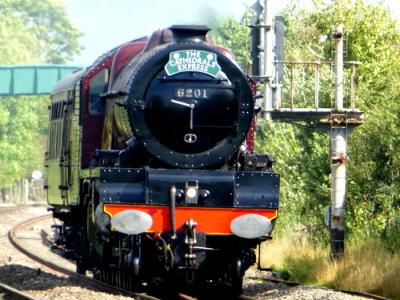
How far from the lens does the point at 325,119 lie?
51.8 feet

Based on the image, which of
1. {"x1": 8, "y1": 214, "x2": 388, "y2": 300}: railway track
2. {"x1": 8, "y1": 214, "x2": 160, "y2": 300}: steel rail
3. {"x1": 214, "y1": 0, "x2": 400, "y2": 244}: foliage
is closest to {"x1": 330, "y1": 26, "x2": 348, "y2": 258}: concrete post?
{"x1": 214, "y1": 0, "x2": 400, "y2": 244}: foliage

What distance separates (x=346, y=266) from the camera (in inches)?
568

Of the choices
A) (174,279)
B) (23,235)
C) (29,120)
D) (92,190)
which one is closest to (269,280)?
(174,279)

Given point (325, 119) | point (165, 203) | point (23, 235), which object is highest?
point (325, 119)

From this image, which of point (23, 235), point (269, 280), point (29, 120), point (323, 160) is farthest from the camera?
point (29, 120)

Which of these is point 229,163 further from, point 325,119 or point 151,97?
point 325,119

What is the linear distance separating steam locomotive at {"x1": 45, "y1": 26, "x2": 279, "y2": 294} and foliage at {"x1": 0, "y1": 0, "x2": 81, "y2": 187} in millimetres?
45599

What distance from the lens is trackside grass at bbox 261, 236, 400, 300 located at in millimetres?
13375

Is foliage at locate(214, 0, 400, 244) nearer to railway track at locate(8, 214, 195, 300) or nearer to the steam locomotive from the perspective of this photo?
the steam locomotive

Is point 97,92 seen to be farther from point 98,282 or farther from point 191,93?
point 98,282

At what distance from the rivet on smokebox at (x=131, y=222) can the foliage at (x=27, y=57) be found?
152 ft

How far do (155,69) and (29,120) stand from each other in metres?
50.2

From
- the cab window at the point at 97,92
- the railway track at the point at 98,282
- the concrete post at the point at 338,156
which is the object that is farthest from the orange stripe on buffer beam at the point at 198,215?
the concrete post at the point at 338,156

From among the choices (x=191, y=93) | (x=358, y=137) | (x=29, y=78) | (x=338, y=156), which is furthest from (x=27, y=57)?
(x=191, y=93)
